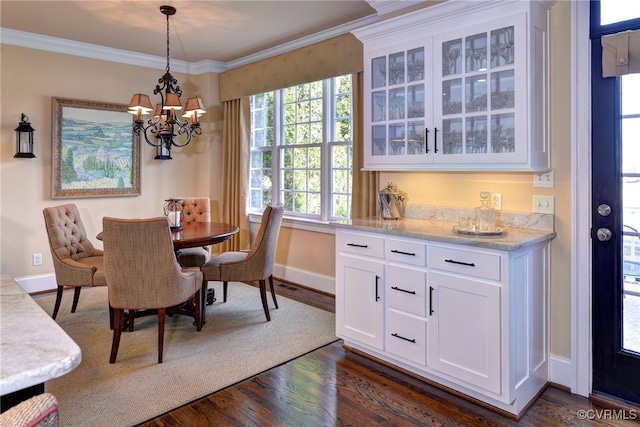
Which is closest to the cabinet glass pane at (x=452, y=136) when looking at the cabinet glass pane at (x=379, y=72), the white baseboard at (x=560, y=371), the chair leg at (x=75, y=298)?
the cabinet glass pane at (x=379, y=72)

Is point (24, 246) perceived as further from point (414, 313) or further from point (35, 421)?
point (35, 421)

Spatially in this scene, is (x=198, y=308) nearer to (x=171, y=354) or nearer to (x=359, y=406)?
(x=171, y=354)

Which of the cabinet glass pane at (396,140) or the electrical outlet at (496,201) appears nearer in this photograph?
the electrical outlet at (496,201)

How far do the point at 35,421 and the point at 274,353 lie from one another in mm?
2440

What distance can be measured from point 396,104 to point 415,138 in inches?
11.5

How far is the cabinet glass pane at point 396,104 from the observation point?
2945 millimetres

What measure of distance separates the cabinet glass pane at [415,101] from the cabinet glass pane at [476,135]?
1.15 feet

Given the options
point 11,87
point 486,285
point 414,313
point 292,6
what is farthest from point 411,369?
point 11,87

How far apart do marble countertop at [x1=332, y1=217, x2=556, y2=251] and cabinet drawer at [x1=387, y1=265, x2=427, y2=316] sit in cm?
23

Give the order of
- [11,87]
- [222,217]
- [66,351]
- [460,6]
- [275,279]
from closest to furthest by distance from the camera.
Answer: [66,351] → [460,6] → [11,87] → [275,279] → [222,217]

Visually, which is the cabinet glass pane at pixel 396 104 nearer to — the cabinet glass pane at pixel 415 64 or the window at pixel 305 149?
the cabinet glass pane at pixel 415 64

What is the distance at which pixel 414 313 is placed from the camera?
2551 millimetres

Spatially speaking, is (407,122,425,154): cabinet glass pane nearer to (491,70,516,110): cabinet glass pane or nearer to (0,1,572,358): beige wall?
(0,1,572,358): beige wall

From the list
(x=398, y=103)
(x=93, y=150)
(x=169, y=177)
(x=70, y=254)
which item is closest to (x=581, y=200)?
(x=398, y=103)
